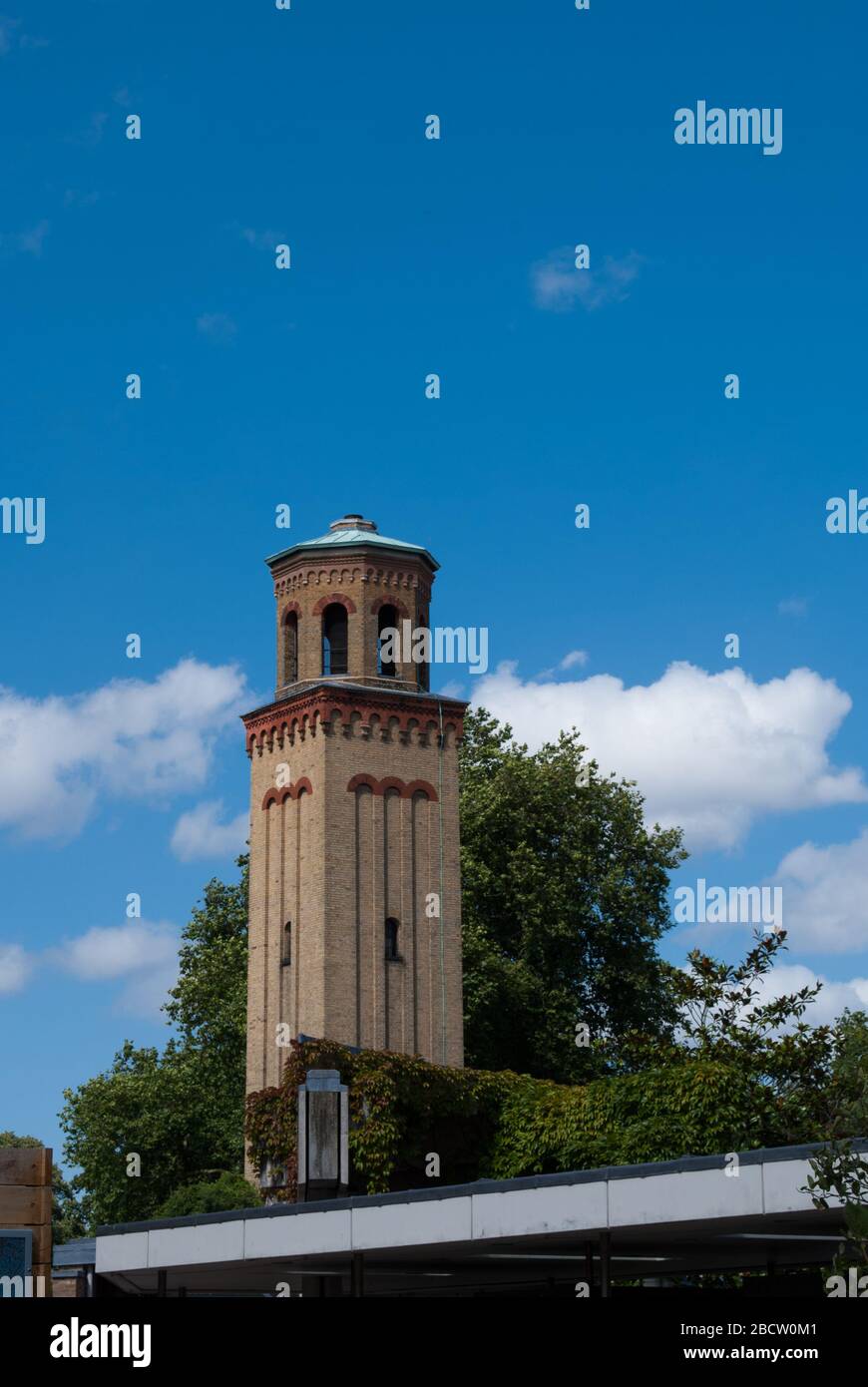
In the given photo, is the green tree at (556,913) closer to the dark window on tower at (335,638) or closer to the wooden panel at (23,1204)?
the dark window on tower at (335,638)

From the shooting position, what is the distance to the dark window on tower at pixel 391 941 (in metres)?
50.1

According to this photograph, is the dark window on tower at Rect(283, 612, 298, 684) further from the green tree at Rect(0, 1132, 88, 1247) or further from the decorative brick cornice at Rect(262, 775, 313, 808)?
the green tree at Rect(0, 1132, 88, 1247)

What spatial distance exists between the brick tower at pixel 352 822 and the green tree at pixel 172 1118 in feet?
13.4

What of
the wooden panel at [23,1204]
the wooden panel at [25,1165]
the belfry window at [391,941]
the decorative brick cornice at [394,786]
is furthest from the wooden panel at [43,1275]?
the decorative brick cornice at [394,786]

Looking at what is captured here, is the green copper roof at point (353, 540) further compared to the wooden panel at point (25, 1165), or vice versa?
the green copper roof at point (353, 540)

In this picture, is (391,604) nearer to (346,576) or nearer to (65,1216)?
(346,576)

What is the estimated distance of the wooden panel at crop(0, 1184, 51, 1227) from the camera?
1733 cm

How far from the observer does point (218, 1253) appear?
22.2 metres

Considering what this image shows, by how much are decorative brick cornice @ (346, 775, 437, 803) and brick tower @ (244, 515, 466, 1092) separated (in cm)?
4

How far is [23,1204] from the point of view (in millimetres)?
17406

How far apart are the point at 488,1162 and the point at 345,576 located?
17046 millimetres

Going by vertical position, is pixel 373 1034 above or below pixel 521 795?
below
